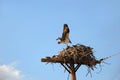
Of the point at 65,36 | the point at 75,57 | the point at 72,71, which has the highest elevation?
the point at 65,36

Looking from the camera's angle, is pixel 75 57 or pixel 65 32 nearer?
pixel 75 57

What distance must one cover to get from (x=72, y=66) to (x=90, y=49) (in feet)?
4.55

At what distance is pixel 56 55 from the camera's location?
1823cm

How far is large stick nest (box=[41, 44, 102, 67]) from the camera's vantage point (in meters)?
18.0

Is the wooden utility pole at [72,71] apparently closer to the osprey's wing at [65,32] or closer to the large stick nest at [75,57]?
the large stick nest at [75,57]

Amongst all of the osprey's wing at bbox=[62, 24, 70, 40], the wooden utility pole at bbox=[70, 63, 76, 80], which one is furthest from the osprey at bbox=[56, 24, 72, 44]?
the wooden utility pole at bbox=[70, 63, 76, 80]

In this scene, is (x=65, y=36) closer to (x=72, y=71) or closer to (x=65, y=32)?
(x=65, y=32)

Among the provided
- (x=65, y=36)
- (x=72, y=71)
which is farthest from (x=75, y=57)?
(x=65, y=36)

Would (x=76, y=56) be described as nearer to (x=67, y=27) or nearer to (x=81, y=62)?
(x=81, y=62)

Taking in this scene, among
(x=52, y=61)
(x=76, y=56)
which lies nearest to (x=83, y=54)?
(x=76, y=56)

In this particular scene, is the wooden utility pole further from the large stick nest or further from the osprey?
the osprey

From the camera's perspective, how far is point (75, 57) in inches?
703

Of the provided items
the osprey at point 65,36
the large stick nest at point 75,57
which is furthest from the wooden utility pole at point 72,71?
the osprey at point 65,36

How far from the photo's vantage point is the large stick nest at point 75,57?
1795cm
